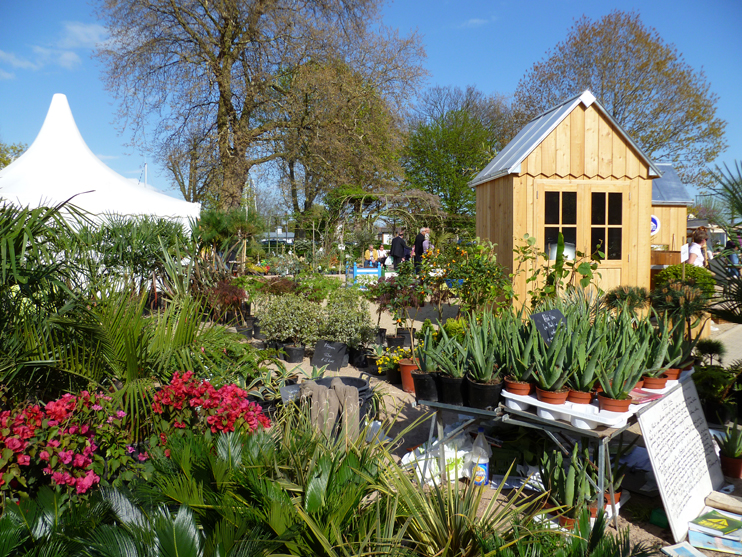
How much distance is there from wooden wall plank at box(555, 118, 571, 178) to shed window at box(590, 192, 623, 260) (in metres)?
0.55

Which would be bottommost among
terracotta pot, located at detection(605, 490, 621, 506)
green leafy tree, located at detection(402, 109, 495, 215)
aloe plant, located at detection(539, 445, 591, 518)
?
terracotta pot, located at detection(605, 490, 621, 506)

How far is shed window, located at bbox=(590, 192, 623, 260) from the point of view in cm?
688

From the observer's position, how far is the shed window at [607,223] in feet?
22.6

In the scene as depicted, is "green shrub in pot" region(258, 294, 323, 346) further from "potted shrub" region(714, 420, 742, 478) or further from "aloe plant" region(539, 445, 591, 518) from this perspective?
"potted shrub" region(714, 420, 742, 478)

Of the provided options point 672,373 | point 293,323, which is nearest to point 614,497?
point 672,373

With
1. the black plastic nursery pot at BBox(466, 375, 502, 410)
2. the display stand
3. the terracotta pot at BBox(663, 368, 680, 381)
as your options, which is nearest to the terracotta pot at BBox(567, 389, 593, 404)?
the display stand

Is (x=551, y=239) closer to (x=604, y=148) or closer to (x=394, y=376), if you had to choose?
(x=604, y=148)

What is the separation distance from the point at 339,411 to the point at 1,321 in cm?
197

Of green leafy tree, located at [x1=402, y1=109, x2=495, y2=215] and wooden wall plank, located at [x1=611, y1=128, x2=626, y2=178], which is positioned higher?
green leafy tree, located at [x1=402, y1=109, x2=495, y2=215]

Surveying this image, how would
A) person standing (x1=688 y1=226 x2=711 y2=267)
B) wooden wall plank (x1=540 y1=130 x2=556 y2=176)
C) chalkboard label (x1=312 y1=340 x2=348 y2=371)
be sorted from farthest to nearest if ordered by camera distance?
person standing (x1=688 y1=226 x2=711 y2=267)
wooden wall plank (x1=540 y1=130 x2=556 y2=176)
chalkboard label (x1=312 y1=340 x2=348 y2=371)

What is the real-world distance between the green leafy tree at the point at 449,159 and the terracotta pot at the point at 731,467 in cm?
2473

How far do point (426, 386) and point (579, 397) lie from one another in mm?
809

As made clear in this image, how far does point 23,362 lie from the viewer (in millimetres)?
2600

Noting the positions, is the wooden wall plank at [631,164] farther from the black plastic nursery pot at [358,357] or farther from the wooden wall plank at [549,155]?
the black plastic nursery pot at [358,357]
